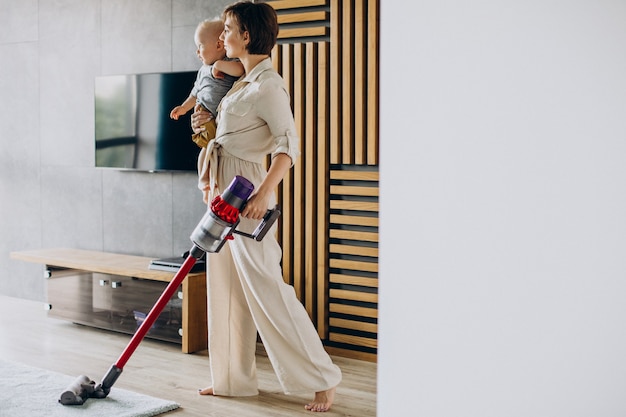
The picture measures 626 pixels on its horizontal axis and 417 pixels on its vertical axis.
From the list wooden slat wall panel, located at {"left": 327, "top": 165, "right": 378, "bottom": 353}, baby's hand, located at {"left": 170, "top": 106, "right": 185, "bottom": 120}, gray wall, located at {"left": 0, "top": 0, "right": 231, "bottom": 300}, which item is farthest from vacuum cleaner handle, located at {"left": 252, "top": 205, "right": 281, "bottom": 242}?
gray wall, located at {"left": 0, "top": 0, "right": 231, "bottom": 300}

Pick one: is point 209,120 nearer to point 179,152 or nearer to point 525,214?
point 179,152

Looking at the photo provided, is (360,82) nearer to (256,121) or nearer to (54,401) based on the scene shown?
(256,121)


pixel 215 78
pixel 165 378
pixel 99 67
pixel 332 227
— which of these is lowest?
pixel 165 378

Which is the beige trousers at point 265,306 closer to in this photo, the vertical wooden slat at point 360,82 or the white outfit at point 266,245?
the white outfit at point 266,245

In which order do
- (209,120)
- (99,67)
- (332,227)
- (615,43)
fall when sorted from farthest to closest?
(99,67) → (332,227) → (209,120) → (615,43)

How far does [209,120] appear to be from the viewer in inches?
104

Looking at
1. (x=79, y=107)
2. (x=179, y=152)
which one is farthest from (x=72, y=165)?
(x=179, y=152)

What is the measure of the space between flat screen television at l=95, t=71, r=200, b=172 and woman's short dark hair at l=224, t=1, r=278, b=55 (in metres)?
1.40

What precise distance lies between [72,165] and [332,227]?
2066 mm

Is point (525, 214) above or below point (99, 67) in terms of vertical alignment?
below

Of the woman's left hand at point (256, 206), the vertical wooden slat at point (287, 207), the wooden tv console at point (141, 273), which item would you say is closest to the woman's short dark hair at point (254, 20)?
the woman's left hand at point (256, 206)

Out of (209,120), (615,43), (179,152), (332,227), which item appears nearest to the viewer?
(615,43)

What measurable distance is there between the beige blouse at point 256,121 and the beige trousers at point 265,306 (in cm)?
4

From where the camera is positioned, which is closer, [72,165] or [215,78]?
[215,78]
